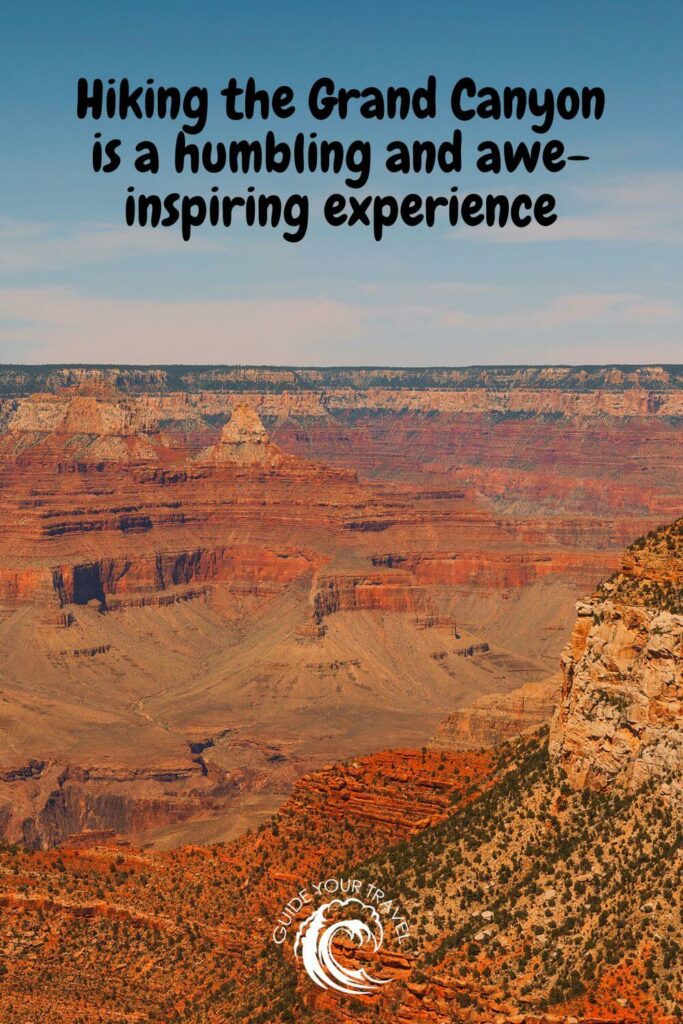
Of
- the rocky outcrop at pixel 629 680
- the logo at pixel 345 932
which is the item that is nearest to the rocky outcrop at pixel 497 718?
the logo at pixel 345 932

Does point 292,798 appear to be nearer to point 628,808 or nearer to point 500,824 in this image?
point 500,824

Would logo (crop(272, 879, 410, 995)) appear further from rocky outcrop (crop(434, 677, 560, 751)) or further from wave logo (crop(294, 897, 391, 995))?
rocky outcrop (crop(434, 677, 560, 751))

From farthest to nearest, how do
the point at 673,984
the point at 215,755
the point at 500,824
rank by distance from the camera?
1. the point at 215,755
2. the point at 500,824
3. the point at 673,984

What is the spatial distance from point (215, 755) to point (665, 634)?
14294cm

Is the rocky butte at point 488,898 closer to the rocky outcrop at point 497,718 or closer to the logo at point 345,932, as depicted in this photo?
the logo at point 345,932

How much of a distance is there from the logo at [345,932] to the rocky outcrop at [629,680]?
5.87 metres

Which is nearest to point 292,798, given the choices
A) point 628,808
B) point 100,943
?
point 100,943

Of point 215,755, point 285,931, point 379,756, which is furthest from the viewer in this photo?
point 215,755

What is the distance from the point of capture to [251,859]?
6356cm

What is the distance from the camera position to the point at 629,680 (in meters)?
44.1

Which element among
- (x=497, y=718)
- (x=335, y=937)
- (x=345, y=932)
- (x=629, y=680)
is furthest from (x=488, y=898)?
(x=497, y=718)

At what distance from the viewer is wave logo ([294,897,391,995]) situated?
4300 centimetres

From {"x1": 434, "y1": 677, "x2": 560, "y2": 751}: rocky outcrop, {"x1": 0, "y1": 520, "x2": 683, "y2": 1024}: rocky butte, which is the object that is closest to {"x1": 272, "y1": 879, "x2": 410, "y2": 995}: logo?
{"x1": 0, "y1": 520, "x2": 683, "y2": 1024}: rocky butte

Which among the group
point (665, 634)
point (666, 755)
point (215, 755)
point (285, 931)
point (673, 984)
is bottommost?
point (215, 755)
